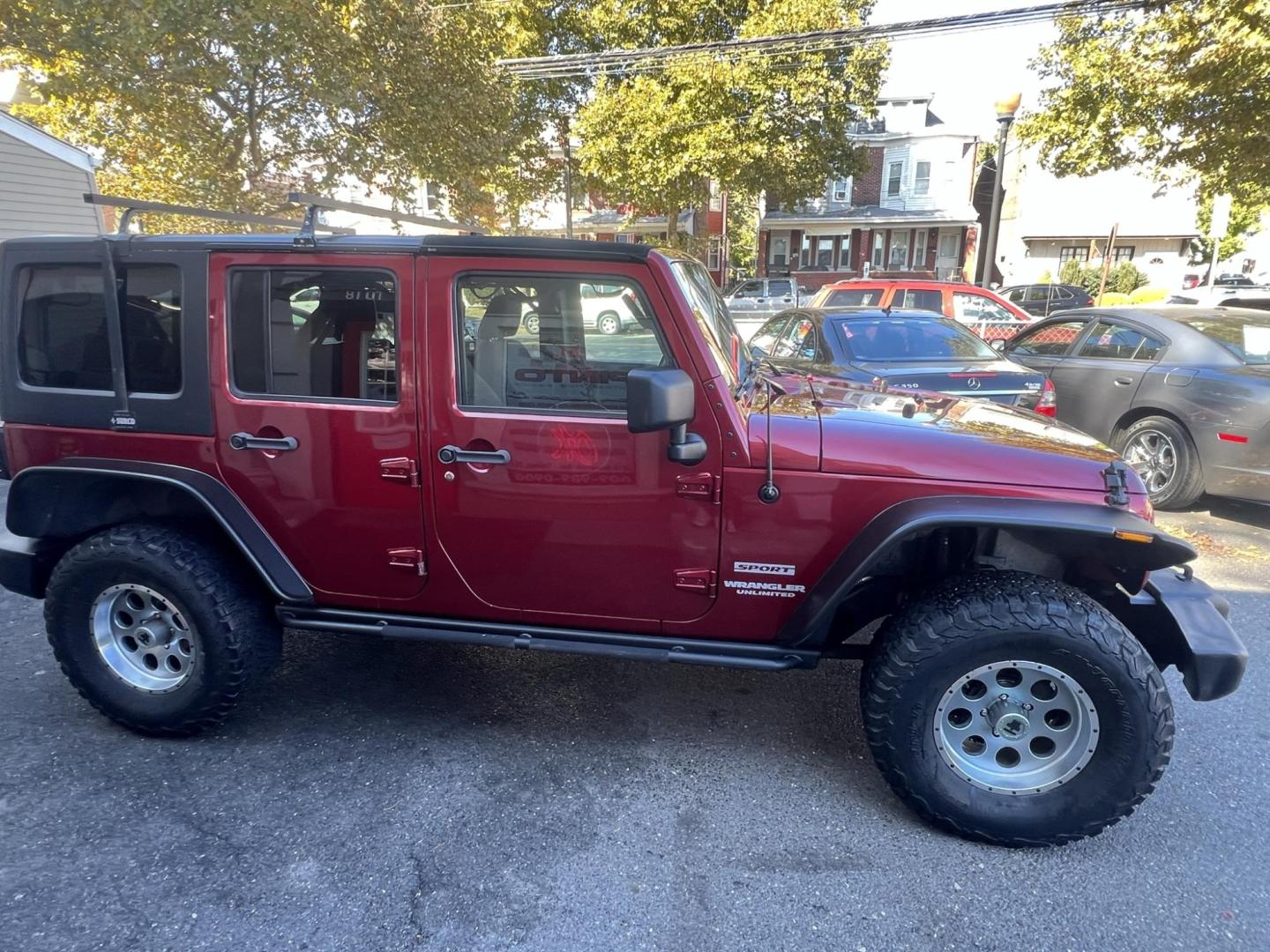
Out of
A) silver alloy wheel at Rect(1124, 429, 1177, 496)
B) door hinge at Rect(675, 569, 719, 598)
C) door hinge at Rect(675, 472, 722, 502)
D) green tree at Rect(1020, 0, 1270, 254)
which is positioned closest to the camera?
door hinge at Rect(675, 472, 722, 502)

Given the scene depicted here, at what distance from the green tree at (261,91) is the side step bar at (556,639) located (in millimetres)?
8922

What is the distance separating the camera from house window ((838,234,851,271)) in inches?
1433

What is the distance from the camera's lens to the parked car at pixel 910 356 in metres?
5.75

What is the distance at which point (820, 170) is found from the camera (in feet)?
78.0

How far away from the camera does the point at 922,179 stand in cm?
3553

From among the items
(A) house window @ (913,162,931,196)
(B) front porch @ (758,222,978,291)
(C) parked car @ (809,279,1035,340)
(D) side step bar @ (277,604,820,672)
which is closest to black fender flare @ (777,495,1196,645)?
(D) side step bar @ (277,604,820,672)

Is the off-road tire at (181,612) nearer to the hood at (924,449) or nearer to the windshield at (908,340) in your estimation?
the hood at (924,449)

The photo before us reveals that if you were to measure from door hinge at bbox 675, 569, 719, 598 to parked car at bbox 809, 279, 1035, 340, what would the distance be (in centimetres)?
860

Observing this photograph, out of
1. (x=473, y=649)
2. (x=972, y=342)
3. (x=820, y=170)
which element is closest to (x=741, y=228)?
(x=820, y=170)

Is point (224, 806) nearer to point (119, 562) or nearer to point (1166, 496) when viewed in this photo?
point (119, 562)

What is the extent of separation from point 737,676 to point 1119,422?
4.55m

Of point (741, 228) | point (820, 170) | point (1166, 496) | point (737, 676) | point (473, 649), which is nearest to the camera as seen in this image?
point (737, 676)

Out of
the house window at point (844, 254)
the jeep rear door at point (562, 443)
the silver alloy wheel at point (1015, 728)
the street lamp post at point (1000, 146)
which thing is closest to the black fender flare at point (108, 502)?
the jeep rear door at point (562, 443)

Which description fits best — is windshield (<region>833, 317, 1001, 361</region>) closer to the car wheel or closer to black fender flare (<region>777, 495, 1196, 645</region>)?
the car wheel
